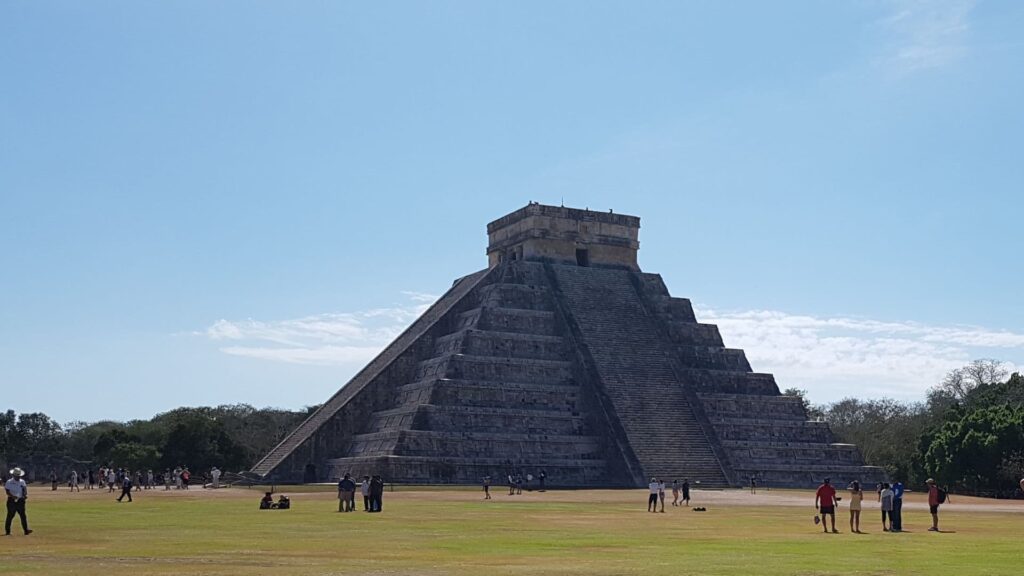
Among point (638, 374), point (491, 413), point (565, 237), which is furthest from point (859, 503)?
point (565, 237)

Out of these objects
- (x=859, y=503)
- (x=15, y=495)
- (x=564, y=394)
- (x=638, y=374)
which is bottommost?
(x=859, y=503)

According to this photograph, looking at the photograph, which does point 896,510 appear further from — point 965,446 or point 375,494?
point 965,446

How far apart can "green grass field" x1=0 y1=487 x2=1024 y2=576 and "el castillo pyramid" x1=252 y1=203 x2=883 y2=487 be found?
544 inches

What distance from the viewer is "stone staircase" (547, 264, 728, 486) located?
45094 mm

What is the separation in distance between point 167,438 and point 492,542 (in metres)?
47.5

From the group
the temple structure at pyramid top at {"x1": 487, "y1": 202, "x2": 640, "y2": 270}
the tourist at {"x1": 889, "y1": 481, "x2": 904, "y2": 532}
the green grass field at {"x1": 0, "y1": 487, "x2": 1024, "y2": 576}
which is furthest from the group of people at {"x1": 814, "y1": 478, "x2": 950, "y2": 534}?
the temple structure at pyramid top at {"x1": 487, "y1": 202, "x2": 640, "y2": 270}

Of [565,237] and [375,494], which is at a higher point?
[565,237]

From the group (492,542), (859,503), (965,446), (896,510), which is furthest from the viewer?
(965,446)

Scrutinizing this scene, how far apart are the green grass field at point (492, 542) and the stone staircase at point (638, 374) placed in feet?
46.8

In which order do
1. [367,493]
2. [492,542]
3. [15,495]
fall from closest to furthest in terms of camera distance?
1. [492,542]
2. [15,495]
3. [367,493]

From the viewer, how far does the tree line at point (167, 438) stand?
60906 mm

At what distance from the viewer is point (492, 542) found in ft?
58.0

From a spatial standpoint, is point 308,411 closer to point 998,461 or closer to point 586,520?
point 998,461

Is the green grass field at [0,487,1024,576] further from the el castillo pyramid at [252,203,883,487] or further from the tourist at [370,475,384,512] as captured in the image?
the el castillo pyramid at [252,203,883,487]
